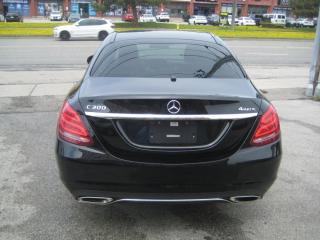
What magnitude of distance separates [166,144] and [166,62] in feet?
4.02

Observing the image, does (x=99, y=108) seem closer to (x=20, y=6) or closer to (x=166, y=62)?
(x=166, y=62)

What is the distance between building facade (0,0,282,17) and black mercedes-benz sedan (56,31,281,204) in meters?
71.8

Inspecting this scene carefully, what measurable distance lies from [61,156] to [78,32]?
84.8 feet

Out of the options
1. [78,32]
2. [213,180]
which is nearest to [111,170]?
[213,180]

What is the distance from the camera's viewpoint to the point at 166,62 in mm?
4320

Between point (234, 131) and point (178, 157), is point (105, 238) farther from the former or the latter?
point (234, 131)

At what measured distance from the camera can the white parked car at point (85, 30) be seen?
27688 millimetres

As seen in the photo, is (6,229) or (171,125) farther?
(6,229)

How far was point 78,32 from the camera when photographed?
92.8ft

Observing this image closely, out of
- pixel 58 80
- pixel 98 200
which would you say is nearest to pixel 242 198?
pixel 98 200

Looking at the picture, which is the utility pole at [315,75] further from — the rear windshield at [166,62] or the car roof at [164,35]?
the rear windshield at [166,62]

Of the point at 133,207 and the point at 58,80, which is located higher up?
A: the point at 133,207

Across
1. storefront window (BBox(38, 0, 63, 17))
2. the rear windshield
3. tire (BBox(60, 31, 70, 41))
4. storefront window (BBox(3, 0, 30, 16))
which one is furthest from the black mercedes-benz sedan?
storefront window (BBox(38, 0, 63, 17))

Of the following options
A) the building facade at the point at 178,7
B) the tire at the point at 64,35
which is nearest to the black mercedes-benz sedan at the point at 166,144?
the tire at the point at 64,35
